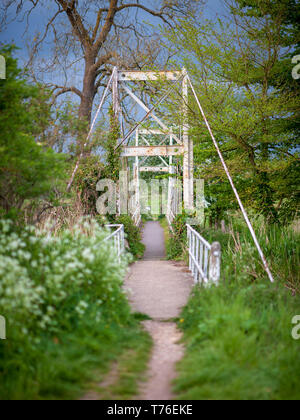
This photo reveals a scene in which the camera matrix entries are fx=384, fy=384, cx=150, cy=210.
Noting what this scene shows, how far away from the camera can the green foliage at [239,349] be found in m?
3.30

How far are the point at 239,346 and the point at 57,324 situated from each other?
1875mm

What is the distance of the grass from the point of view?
3305 mm

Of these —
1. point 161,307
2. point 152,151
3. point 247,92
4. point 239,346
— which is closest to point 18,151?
point 161,307

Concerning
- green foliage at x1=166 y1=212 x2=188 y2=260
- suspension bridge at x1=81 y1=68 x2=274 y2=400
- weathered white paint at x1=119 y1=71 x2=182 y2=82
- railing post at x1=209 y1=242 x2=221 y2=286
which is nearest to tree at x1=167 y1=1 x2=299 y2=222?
weathered white paint at x1=119 y1=71 x2=182 y2=82

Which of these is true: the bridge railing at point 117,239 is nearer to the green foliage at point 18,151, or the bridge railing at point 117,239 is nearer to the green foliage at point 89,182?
the green foliage at point 18,151

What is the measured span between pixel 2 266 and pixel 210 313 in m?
2.47

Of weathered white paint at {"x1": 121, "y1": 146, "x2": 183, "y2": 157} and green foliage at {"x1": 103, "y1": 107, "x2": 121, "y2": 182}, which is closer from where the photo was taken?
green foliage at {"x1": 103, "y1": 107, "x2": 121, "y2": 182}

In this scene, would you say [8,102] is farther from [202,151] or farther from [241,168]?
[202,151]

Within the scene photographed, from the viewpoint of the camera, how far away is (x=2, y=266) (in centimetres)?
379

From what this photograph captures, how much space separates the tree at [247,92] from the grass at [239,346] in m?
6.00

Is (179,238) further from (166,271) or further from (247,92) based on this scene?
(247,92)

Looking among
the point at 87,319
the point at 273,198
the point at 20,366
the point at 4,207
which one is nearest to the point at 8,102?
the point at 4,207

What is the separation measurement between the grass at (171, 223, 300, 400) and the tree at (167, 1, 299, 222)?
6.00 m

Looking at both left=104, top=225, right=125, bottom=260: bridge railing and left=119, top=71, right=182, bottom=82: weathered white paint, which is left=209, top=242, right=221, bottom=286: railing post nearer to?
left=104, top=225, right=125, bottom=260: bridge railing
